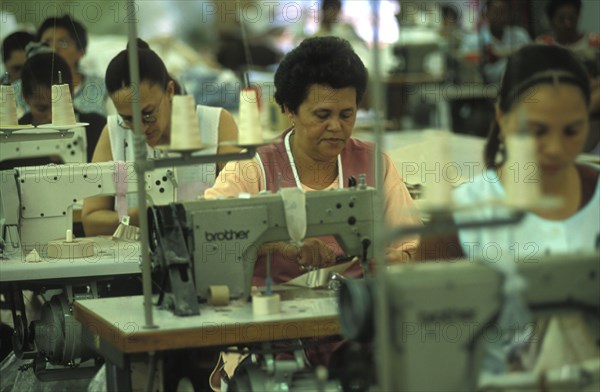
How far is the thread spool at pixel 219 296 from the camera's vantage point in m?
2.94

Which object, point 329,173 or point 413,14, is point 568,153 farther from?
point 413,14

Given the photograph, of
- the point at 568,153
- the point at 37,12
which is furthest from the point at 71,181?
the point at 37,12

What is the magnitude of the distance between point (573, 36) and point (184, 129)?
4586mm

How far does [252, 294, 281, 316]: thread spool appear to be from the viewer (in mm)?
2889

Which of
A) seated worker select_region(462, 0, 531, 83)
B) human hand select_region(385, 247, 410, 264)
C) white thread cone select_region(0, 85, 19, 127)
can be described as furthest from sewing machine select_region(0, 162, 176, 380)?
seated worker select_region(462, 0, 531, 83)

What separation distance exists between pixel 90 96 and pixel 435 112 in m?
5.82

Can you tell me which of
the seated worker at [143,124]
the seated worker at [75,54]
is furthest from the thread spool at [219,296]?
the seated worker at [75,54]

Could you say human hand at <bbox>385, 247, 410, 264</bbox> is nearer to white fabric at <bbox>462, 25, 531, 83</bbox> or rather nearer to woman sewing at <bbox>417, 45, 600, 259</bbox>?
woman sewing at <bbox>417, 45, 600, 259</bbox>

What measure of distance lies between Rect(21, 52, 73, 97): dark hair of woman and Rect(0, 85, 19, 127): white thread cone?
2.67ft

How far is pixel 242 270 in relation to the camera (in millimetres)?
3041

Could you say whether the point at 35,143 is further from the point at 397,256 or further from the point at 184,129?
the point at 397,256

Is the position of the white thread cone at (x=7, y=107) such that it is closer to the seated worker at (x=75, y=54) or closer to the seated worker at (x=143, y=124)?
the seated worker at (x=143, y=124)

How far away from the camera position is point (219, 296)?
2.95 metres

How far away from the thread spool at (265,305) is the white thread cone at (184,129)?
435 millimetres
